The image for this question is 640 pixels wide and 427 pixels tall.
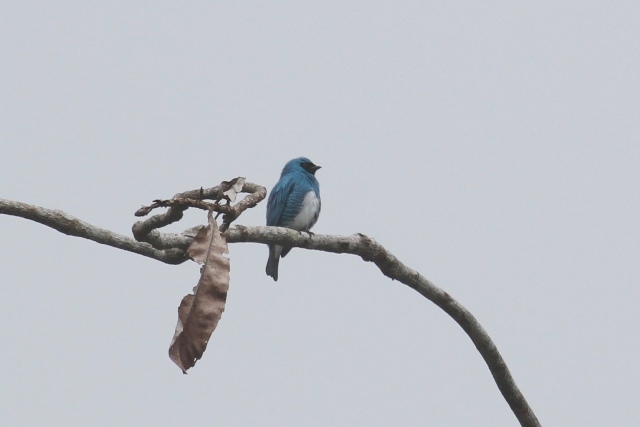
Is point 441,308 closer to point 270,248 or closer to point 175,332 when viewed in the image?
point 175,332

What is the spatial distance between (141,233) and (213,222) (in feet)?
1.45

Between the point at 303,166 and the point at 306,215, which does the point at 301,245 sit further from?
the point at 303,166

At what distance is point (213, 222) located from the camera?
3.56 m

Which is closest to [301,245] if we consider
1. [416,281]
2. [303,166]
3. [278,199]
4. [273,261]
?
[416,281]

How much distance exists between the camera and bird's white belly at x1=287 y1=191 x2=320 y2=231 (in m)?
9.24

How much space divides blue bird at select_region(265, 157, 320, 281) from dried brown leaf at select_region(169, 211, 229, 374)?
18.6 feet

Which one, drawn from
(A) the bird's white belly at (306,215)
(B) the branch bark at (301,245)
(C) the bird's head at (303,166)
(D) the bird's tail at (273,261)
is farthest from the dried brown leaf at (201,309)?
(C) the bird's head at (303,166)

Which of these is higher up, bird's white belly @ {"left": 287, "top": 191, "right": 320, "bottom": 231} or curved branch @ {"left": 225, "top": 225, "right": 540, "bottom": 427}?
bird's white belly @ {"left": 287, "top": 191, "right": 320, "bottom": 231}

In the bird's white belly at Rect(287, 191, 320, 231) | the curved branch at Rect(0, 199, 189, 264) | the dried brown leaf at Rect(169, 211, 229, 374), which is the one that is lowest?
the dried brown leaf at Rect(169, 211, 229, 374)

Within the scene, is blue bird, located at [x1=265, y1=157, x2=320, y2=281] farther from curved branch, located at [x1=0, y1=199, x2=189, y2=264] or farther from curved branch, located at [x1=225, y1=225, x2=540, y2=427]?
curved branch, located at [x1=0, y1=199, x2=189, y2=264]

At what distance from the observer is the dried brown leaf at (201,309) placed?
3.06 m

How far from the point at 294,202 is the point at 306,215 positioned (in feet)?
0.62

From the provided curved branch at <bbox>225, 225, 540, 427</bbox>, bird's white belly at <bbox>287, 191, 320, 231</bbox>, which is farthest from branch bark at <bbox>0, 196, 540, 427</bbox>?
bird's white belly at <bbox>287, 191, 320, 231</bbox>

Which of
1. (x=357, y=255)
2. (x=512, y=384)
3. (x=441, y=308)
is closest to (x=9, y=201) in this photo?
(x=357, y=255)
